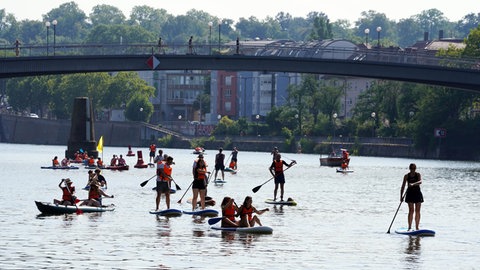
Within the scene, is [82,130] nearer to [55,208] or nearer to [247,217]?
[55,208]

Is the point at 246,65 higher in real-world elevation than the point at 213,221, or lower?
higher

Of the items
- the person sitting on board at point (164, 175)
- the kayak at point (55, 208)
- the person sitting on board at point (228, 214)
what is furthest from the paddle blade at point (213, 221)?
the kayak at point (55, 208)

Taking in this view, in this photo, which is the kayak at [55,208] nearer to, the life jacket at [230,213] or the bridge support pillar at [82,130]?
the life jacket at [230,213]

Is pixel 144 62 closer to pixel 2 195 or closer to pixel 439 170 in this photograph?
pixel 439 170

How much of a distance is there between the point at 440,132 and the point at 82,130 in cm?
4428

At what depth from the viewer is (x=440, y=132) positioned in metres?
157

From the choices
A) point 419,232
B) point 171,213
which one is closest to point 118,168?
point 171,213

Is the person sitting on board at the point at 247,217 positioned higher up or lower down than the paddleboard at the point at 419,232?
higher up

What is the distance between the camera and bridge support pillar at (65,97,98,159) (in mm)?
128625

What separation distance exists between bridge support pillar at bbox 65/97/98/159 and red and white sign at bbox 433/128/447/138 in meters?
43.0

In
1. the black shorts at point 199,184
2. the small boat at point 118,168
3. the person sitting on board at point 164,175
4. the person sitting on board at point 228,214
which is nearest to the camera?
the person sitting on board at point 228,214

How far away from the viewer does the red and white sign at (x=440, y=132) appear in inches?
6176

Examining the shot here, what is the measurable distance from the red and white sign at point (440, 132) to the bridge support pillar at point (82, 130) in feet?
141

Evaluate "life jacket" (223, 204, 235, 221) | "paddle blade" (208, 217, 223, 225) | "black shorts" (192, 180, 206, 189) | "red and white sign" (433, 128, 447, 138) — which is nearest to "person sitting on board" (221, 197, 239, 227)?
"life jacket" (223, 204, 235, 221)
